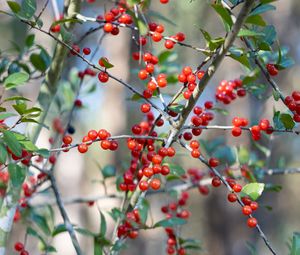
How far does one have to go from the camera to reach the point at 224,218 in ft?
18.7

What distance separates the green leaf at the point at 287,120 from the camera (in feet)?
3.39

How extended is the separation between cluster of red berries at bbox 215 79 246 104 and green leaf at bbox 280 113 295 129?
364 mm

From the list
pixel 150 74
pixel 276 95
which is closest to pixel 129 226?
pixel 150 74

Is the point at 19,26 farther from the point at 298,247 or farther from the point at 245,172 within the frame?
the point at 298,247

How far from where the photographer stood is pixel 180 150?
4512 millimetres

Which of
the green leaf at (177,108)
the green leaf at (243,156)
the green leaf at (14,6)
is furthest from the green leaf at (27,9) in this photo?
the green leaf at (243,156)

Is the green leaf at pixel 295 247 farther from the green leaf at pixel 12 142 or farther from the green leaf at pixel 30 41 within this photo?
the green leaf at pixel 30 41

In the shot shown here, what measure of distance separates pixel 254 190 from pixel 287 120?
0.60ft

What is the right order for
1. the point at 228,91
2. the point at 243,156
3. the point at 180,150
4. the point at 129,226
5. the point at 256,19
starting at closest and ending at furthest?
the point at 256,19 < the point at 129,226 < the point at 228,91 < the point at 243,156 < the point at 180,150

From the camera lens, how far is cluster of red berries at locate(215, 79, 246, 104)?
141 centimetres

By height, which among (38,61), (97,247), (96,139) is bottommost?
(97,247)

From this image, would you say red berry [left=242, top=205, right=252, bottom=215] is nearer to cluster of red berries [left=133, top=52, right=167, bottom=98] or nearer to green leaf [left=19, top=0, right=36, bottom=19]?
cluster of red berries [left=133, top=52, right=167, bottom=98]

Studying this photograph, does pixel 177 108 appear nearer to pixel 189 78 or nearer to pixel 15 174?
pixel 189 78

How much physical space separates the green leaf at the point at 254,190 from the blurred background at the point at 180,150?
2.19 metres
